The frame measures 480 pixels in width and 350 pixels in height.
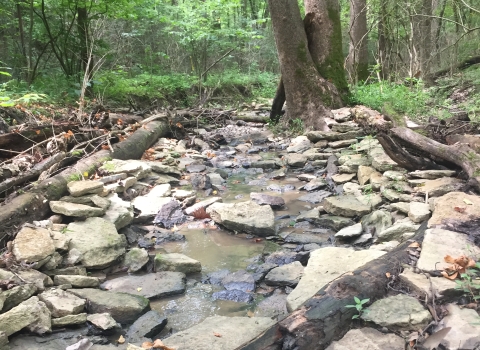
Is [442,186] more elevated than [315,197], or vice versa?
[442,186]

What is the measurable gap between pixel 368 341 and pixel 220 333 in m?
0.95

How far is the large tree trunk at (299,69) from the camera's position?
28.0 ft

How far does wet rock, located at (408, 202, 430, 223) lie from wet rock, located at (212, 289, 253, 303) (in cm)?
178

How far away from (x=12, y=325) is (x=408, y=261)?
2665mm

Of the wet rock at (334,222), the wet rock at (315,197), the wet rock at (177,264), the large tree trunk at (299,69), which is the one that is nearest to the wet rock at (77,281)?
the wet rock at (177,264)

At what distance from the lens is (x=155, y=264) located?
3645 mm

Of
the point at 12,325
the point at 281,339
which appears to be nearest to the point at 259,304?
the point at 281,339

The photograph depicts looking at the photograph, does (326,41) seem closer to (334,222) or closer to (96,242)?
(334,222)

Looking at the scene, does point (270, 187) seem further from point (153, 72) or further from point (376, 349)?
point (153, 72)

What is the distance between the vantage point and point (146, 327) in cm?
273

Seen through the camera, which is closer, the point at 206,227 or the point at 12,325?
the point at 12,325

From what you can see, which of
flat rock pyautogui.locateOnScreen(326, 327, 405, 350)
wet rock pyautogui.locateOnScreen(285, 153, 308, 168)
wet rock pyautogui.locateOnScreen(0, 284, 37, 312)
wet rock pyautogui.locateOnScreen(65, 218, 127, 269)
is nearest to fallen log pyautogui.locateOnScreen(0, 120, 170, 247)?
wet rock pyautogui.locateOnScreen(65, 218, 127, 269)

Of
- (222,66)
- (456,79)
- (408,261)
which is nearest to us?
(408,261)


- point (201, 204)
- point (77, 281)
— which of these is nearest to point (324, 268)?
point (77, 281)
